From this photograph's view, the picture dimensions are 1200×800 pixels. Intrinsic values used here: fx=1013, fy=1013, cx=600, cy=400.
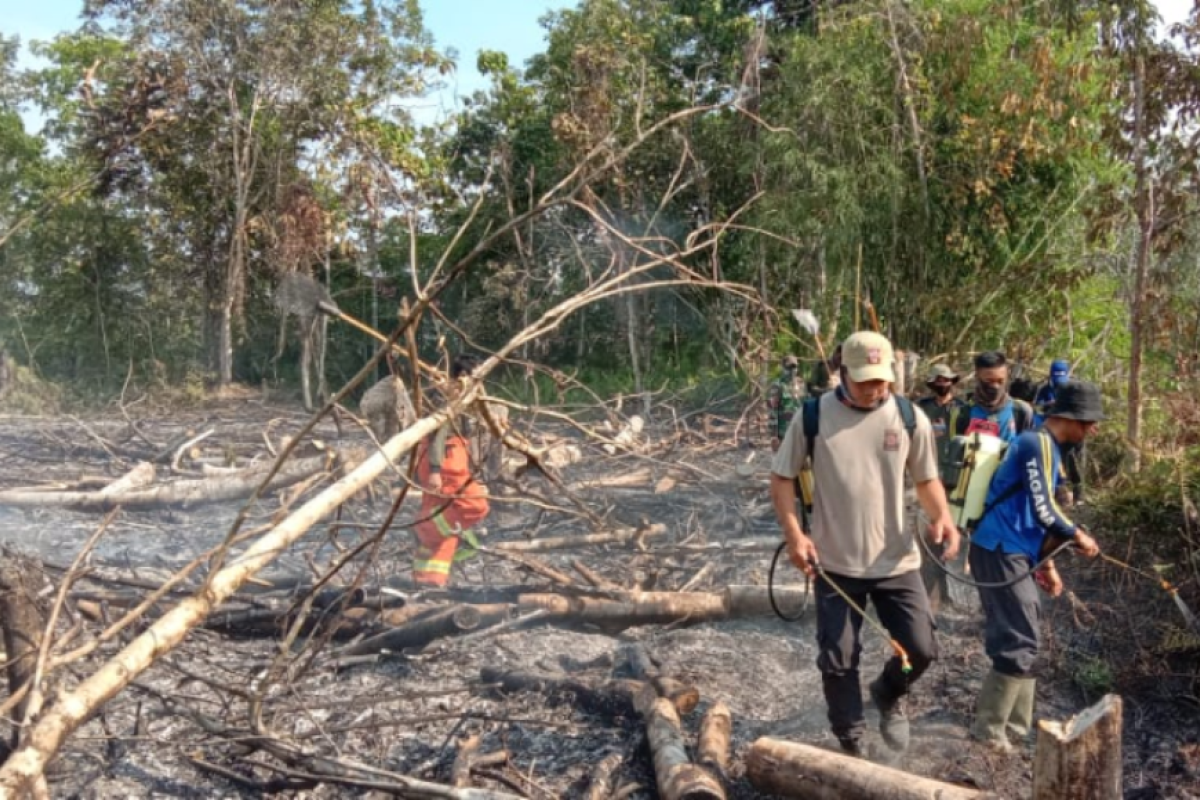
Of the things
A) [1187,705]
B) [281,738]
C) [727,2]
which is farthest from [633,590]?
[727,2]

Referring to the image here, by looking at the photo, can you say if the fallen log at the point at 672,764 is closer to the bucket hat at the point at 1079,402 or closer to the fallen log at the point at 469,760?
the fallen log at the point at 469,760

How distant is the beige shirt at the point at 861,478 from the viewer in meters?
3.46

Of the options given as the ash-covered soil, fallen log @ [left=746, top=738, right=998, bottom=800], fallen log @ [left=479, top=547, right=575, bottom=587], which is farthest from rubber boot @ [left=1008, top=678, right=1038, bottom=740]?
fallen log @ [left=479, top=547, right=575, bottom=587]

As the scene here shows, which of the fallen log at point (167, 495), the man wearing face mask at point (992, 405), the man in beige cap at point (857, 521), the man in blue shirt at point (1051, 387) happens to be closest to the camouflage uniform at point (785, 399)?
the man in blue shirt at point (1051, 387)

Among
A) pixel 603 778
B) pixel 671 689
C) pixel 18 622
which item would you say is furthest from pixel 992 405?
pixel 18 622

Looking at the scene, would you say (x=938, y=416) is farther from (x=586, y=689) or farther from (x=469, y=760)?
(x=469, y=760)

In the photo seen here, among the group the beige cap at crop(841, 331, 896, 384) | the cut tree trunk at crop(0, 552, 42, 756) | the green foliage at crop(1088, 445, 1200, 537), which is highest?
the beige cap at crop(841, 331, 896, 384)

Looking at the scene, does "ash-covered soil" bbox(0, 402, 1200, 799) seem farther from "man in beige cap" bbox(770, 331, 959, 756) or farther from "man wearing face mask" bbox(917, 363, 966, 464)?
"man wearing face mask" bbox(917, 363, 966, 464)

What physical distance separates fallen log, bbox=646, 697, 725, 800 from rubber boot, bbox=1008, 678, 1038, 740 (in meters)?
1.28

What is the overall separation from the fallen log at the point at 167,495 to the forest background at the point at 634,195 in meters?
2.43

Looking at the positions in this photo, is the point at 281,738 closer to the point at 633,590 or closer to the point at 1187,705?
the point at 633,590

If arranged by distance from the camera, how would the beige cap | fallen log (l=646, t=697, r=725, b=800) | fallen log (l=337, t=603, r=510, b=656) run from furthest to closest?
fallen log (l=337, t=603, r=510, b=656) → the beige cap → fallen log (l=646, t=697, r=725, b=800)

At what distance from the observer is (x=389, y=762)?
3.76m

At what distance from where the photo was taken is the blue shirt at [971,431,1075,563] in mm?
3635
